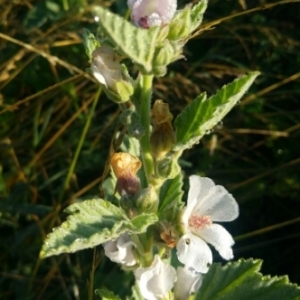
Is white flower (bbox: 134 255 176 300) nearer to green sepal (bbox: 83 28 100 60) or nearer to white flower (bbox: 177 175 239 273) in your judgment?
white flower (bbox: 177 175 239 273)

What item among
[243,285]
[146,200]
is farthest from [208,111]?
[243,285]

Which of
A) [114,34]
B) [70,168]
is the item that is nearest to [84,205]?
[114,34]

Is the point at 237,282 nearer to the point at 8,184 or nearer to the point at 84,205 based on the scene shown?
the point at 84,205

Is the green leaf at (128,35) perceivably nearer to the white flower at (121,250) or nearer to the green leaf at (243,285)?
the white flower at (121,250)

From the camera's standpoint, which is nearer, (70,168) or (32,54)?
(70,168)

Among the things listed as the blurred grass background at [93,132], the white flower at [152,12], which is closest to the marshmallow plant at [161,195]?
the white flower at [152,12]
